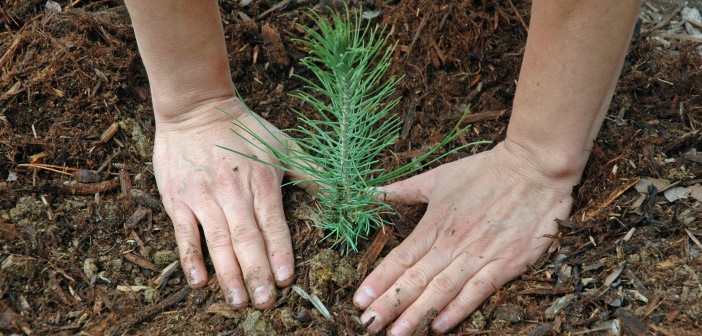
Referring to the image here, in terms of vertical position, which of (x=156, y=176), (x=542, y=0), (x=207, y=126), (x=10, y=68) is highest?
(x=542, y=0)

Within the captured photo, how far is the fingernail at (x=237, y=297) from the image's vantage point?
1.77 meters

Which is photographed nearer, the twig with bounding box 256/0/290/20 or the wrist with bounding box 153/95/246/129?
the wrist with bounding box 153/95/246/129

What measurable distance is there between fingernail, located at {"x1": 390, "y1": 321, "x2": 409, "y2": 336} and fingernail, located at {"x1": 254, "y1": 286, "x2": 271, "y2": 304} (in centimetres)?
44

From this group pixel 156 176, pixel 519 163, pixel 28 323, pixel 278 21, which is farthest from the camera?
pixel 278 21

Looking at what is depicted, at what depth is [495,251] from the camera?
180cm

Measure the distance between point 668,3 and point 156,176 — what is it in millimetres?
2816

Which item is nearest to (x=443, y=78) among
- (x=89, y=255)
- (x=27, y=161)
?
(x=89, y=255)

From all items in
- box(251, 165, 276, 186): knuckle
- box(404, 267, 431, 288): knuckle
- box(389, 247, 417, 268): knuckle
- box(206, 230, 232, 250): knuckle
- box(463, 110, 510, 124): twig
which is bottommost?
box(404, 267, 431, 288): knuckle

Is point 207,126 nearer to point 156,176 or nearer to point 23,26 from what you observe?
point 156,176

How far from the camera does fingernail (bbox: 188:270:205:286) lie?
1.84m

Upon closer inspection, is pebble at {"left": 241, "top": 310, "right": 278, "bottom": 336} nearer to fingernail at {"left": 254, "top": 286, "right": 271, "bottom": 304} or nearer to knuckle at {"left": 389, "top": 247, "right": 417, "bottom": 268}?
fingernail at {"left": 254, "top": 286, "right": 271, "bottom": 304}

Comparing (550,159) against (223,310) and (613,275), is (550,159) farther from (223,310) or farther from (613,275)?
(223,310)

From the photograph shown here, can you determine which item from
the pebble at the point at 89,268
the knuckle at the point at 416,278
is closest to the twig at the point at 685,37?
the knuckle at the point at 416,278

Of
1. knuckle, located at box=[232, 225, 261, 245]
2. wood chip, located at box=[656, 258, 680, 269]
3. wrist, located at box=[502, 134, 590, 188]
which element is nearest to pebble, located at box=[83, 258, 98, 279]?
knuckle, located at box=[232, 225, 261, 245]
